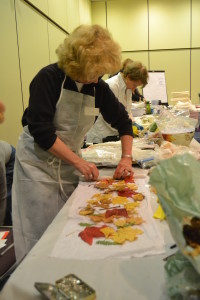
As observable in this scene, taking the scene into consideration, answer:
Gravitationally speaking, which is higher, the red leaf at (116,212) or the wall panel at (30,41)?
the wall panel at (30,41)

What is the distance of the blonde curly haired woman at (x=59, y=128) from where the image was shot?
1.10 metres

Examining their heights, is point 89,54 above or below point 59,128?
above

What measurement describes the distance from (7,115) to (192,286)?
2318mm

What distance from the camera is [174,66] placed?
577cm

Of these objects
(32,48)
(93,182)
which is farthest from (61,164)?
(32,48)

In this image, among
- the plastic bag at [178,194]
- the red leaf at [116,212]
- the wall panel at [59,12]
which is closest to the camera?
the plastic bag at [178,194]

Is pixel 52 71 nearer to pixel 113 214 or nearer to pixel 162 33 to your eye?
pixel 113 214

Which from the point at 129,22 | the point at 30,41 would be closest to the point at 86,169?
the point at 30,41

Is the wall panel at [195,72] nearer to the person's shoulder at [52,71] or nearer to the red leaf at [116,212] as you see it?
the person's shoulder at [52,71]

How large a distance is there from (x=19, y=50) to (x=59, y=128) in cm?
175

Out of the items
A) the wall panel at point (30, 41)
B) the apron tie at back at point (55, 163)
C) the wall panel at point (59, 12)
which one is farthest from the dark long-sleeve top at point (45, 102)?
the wall panel at point (59, 12)

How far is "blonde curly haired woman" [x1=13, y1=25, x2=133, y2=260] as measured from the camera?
43.4 inches

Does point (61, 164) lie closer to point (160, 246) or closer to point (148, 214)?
point (148, 214)

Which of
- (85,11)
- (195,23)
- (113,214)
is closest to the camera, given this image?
(113,214)
